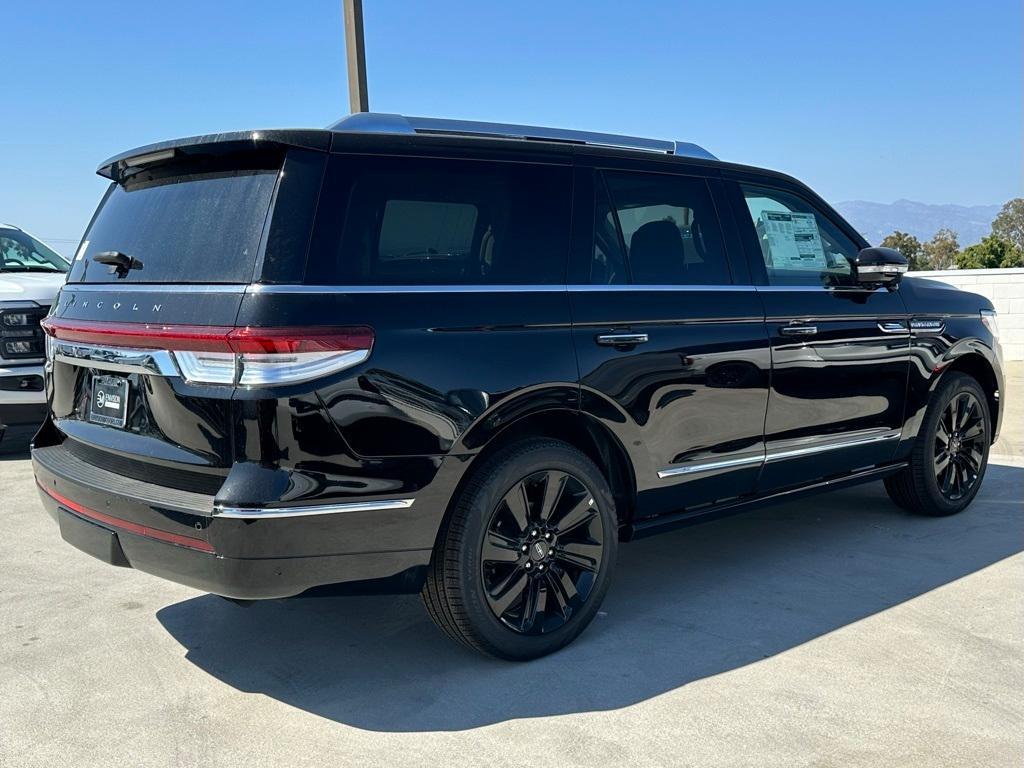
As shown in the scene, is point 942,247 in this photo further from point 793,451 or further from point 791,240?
point 793,451

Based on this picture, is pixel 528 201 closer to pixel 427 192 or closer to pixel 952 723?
pixel 427 192

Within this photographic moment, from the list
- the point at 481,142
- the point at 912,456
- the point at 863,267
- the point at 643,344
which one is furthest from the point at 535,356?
the point at 912,456

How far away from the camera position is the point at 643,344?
3.87m

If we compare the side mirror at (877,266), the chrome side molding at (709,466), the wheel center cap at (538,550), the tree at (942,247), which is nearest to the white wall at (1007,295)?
the side mirror at (877,266)

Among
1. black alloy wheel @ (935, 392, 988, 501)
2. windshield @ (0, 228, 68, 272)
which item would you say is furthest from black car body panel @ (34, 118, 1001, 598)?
windshield @ (0, 228, 68, 272)

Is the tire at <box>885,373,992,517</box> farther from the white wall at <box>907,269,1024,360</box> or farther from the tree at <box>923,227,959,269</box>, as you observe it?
the tree at <box>923,227,959,269</box>

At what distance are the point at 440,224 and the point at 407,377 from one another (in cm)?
62

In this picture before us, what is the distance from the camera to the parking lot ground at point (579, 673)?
3.00m

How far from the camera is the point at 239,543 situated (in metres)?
2.95

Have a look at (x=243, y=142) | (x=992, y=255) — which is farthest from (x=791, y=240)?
(x=992, y=255)

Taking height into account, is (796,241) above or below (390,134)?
below

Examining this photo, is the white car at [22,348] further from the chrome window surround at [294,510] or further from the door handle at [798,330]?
the door handle at [798,330]

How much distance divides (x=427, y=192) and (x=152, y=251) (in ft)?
3.21

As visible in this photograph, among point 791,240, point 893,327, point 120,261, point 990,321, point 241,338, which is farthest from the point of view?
point 990,321
